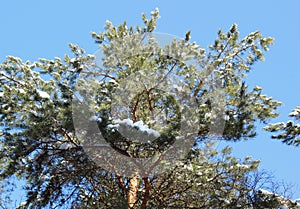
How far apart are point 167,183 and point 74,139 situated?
1.98 m

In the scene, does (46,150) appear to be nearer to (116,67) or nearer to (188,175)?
(116,67)

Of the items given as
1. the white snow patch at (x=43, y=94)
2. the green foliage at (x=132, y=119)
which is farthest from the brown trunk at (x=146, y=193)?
the white snow patch at (x=43, y=94)

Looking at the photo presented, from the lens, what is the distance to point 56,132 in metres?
6.80

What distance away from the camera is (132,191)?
24.0 feet

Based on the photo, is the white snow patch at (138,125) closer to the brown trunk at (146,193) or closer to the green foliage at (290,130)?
the brown trunk at (146,193)

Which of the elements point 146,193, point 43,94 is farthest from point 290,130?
point 43,94

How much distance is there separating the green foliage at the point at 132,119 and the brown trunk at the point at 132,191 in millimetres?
111

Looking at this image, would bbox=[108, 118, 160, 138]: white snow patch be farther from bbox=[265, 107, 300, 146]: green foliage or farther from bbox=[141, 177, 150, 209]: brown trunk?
bbox=[265, 107, 300, 146]: green foliage

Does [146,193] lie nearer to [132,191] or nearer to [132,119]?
[132,191]

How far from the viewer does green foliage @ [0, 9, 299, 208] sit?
6340 mm

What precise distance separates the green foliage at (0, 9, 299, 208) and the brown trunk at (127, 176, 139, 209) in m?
0.11

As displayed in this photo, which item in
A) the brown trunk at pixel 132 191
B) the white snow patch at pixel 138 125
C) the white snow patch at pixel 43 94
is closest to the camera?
the white snow patch at pixel 138 125

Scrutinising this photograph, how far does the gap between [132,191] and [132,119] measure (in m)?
1.46

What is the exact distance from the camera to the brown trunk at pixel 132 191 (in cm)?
706
